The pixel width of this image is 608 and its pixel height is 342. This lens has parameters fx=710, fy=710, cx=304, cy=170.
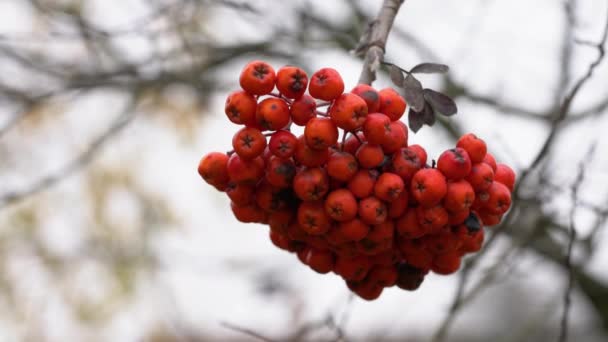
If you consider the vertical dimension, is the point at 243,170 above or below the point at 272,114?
below

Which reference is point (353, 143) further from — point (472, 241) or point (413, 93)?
point (472, 241)

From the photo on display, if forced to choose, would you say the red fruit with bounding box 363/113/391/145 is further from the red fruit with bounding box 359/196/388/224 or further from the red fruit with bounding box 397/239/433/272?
the red fruit with bounding box 397/239/433/272

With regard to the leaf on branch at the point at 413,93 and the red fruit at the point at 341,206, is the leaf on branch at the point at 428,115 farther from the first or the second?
the red fruit at the point at 341,206

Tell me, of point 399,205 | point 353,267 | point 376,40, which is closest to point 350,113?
point 399,205

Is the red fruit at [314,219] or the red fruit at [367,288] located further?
the red fruit at [367,288]

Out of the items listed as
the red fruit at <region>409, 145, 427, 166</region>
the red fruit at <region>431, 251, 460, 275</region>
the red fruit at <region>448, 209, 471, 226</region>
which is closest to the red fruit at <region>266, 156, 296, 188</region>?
the red fruit at <region>409, 145, 427, 166</region>

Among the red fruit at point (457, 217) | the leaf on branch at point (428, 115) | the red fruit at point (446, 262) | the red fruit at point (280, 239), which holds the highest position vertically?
the leaf on branch at point (428, 115)

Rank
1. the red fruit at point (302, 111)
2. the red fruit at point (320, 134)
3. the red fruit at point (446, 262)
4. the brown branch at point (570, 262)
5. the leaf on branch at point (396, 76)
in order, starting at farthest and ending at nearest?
the brown branch at point (570, 262), the red fruit at point (446, 262), the leaf on branch at point (396, 76), the red fruit at point (302, 111), the red fruit at point (320, 134)

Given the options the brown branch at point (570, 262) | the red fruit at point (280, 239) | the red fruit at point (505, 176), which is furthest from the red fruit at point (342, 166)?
the brown branch at point (570, 262)
